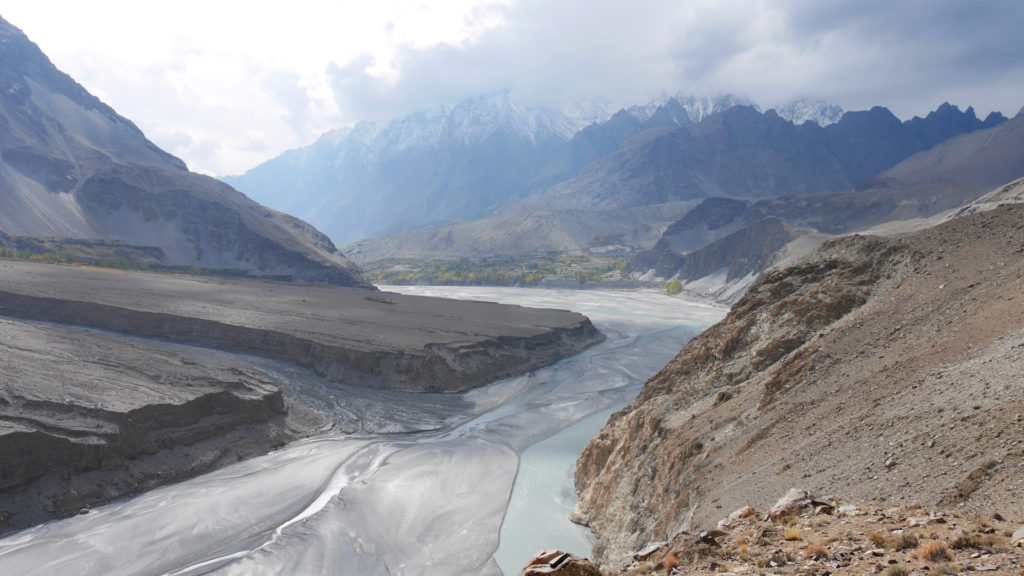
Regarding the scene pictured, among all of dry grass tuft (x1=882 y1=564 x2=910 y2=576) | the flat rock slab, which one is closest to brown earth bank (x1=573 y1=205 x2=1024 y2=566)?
dry grass tuft (x1=882 y1=564 x2=910 y2=576)

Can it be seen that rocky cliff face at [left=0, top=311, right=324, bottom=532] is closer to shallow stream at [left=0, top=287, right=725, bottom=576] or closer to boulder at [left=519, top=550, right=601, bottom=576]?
shallow stream at [left=0, top=287, right=725, bottom=576]

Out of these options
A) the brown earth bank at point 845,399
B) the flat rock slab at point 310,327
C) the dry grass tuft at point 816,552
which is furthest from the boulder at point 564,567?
the flat rock slab at point 310,327

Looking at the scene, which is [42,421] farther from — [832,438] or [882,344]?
[882,344]

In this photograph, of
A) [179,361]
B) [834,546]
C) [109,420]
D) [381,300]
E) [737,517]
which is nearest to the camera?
[834,546]

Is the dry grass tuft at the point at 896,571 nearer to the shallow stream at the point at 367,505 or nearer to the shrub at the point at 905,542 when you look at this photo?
the shrub at the point at 905,542

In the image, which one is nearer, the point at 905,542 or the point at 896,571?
the point at 896,571

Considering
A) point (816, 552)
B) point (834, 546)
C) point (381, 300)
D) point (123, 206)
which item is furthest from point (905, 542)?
point (123, 206)

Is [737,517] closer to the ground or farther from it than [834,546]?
closer to the ground

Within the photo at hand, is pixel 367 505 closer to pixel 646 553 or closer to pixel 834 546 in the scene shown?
pixel 646 553
